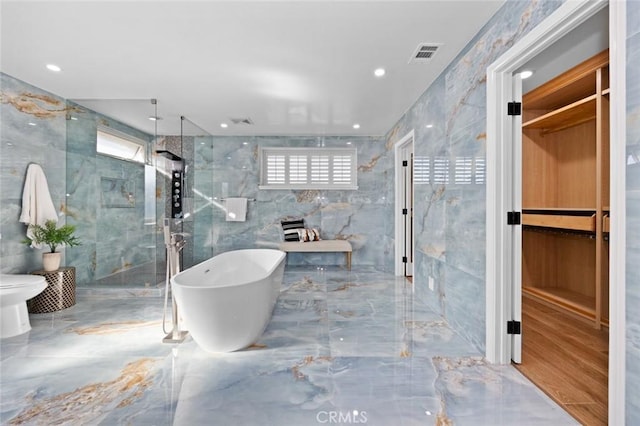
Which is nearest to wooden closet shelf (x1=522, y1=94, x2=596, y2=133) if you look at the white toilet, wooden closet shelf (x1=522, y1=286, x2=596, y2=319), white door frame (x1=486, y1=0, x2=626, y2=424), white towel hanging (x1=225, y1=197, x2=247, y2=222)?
white door frame (x1=486, y1=0, x2=626, y2=424)

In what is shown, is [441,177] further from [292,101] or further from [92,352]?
[92,352]

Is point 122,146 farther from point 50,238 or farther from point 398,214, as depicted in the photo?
point 398,214

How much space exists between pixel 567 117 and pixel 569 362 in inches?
94.9

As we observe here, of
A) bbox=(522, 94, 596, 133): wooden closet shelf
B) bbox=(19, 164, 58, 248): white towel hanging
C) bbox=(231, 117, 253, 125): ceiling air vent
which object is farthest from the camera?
bbox=(231, 117, 253, 125): ceiling air vent

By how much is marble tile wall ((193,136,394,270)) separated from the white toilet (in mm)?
2798

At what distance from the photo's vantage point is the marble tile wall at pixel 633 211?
118cm

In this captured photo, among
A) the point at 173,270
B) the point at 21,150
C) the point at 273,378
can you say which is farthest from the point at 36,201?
the point at 273,378

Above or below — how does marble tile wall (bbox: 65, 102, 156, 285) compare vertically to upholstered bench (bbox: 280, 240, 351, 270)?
above

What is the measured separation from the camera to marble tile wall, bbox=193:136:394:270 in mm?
5434

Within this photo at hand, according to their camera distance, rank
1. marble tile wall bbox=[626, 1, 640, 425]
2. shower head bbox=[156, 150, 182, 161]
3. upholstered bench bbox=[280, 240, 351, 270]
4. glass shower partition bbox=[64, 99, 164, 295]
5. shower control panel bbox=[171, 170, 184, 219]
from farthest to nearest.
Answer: upholstered bench bbox=[280, 240, 351, 270] < shower control panel bbox=[171, 170, 184, 219] < shower head bbox=[156, 150, 182, 161] < glass shower partition bbox=[64, 99, 164, 295] < marble tile wall bbox=[626, 1, 640, 425]

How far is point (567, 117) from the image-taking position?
327 centimetres

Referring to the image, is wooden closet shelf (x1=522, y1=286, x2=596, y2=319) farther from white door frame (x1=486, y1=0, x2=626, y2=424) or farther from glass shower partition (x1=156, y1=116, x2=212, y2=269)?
glass shower partition (x1=156, y1=116, x2=212, y2=269)

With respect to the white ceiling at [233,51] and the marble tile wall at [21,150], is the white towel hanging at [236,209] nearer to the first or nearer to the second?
the white ceiling at [233,51]

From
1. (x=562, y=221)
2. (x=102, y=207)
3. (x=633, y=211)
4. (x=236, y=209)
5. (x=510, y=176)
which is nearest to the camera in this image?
(x=633, y=211)
